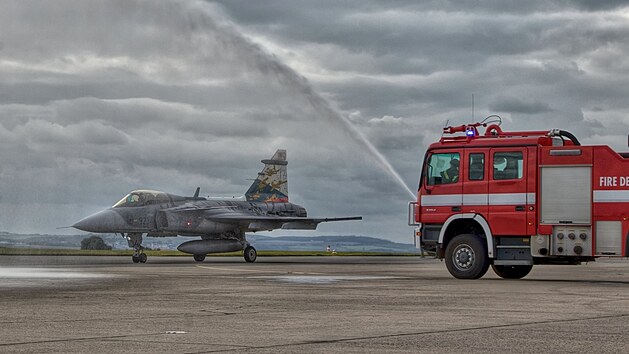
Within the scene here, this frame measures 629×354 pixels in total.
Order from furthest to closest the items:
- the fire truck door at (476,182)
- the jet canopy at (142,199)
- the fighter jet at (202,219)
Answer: the jet canopy at (142,199)
the fighter jet at (202,219)
the fire truck door at (476,182)

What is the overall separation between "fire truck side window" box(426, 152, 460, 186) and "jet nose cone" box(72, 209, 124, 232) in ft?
67.0

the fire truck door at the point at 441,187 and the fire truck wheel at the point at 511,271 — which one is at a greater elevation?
the fire truck door at the point at 441,187

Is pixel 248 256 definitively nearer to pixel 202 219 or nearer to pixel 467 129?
pixel 202 219

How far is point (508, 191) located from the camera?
78.2 feet

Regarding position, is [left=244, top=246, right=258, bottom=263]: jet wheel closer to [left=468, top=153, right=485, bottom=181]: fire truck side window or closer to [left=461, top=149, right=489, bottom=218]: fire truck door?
[left=461, top=149, right=489, bottom=218]: fire truck door

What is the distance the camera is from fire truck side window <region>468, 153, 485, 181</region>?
24.2 meters

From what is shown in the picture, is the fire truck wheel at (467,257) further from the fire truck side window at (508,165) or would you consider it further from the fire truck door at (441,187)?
the fire truck side window at (508,165)

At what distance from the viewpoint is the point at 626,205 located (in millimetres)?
22344

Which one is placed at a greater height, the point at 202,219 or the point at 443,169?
the point at 443,169

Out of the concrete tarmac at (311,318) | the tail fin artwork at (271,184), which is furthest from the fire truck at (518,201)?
the tail fin artwork at (271,184)

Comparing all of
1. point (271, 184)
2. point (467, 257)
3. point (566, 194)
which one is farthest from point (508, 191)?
point (271, 184)

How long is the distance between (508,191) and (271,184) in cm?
2817

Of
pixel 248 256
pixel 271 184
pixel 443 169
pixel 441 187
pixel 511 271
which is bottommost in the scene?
pixel 248 256

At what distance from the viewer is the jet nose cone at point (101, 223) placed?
137 feet
